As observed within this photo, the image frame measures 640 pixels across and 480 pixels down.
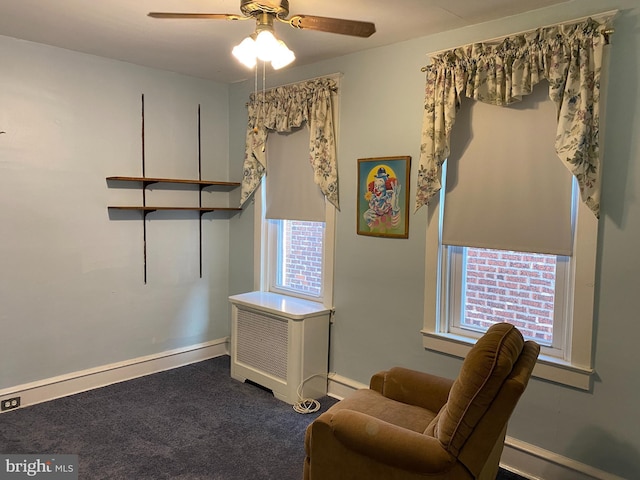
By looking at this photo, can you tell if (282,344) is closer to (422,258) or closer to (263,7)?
(422,258)

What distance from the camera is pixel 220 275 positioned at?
14.4 ft

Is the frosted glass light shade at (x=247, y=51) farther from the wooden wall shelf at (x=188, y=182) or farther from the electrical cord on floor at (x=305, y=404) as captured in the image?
the electrical cord on floor at (x=305, y=404)

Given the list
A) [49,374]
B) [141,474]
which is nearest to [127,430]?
[141,474]

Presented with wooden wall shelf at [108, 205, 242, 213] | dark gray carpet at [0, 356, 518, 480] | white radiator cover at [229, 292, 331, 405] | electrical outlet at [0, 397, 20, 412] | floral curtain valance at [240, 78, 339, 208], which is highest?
floral curtain valance at [240, 78, 339, 208]

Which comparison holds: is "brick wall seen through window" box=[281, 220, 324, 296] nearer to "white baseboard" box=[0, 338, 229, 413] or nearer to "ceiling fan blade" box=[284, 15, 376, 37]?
"white baseboard" box=[0, 338, 229, 413]

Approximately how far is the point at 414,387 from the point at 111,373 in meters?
2.49

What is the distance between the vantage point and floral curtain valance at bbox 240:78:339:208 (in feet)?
11.3

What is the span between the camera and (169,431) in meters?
2.94

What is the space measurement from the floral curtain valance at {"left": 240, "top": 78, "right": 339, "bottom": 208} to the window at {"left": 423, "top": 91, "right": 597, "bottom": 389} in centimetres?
92

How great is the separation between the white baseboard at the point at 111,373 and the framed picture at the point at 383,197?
6.50 feet

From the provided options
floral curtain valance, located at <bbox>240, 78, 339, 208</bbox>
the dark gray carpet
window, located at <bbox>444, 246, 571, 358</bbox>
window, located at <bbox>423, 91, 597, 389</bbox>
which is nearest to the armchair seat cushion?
the dark gray carpet

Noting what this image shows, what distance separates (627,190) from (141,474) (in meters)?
2.85

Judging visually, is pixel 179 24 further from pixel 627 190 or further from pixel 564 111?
pixel 627 190

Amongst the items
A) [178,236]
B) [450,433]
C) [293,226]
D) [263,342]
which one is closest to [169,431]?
[263,342]
